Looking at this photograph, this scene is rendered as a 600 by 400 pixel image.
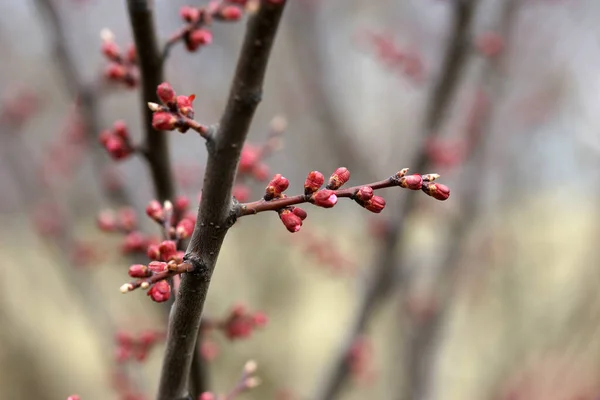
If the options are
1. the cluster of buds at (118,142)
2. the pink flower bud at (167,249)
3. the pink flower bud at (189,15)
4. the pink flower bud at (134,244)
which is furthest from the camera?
the pink flower bud at (134,244)

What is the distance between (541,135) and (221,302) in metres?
3.82

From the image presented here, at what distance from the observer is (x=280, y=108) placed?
621cm

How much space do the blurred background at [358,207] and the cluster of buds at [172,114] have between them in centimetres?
73

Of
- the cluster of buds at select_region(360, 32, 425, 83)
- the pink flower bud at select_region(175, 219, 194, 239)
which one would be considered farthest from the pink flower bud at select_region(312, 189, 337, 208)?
the cluster of buds at select_region(360, 32, 425, 83)

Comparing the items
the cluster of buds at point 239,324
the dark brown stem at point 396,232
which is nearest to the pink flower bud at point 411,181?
the cluster of buds at point 239,324

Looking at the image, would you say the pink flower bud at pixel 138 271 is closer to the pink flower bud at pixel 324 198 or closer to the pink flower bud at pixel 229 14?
the pink flower bud at pixel 324 198

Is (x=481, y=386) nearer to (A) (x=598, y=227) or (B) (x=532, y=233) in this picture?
(B) (x=532, y=233)

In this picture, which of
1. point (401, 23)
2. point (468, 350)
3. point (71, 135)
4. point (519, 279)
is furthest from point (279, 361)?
point (71, 135)

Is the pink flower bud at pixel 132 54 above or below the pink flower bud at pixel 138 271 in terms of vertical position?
above

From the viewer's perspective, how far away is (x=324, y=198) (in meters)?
0.91

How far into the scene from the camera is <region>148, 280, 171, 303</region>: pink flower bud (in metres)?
0.96

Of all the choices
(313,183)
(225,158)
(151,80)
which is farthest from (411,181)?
A: (151,80)

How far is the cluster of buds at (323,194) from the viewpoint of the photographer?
91 centimetres

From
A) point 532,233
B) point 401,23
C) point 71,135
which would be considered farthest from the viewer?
point 532,233
